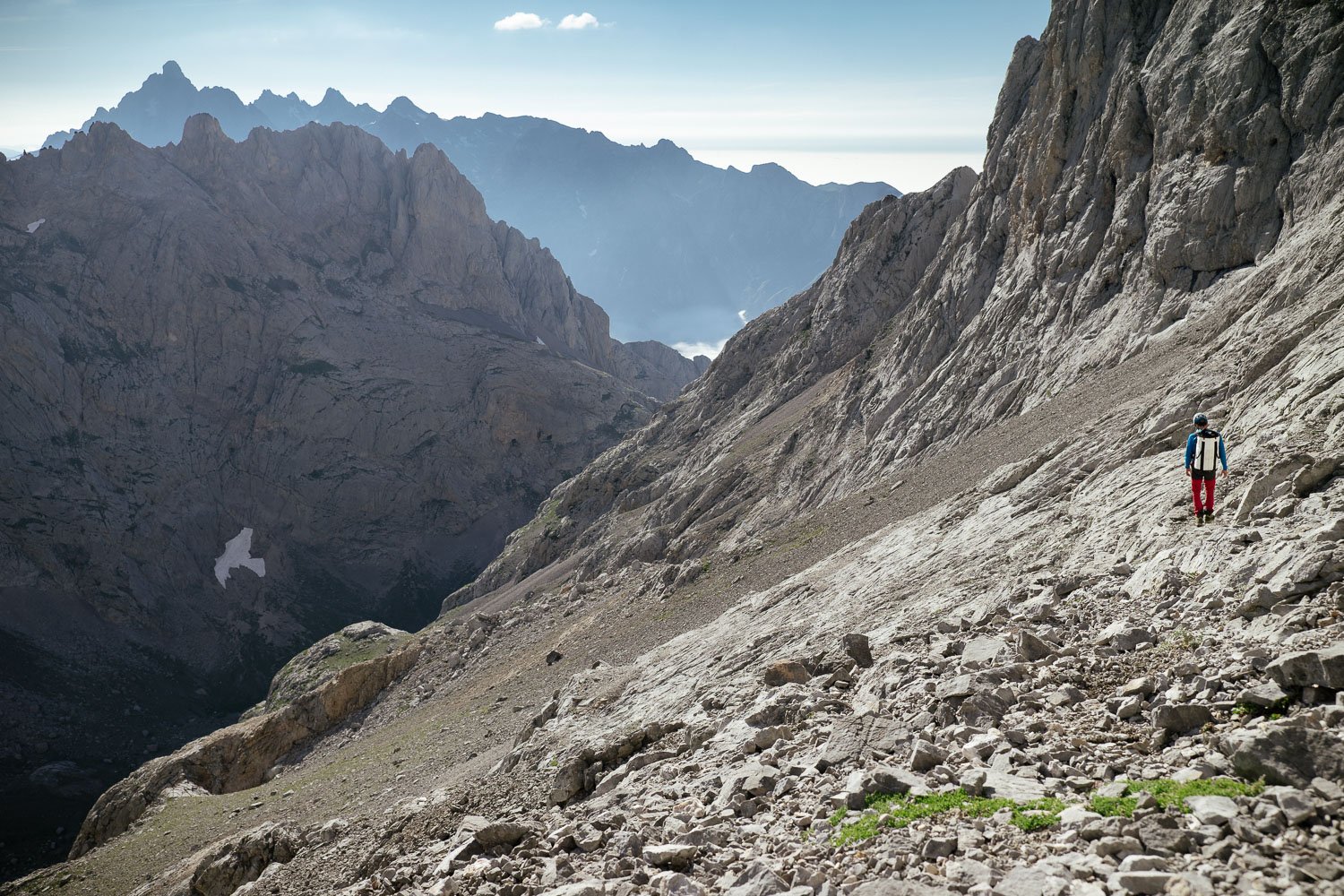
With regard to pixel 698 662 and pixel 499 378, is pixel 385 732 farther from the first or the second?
pixel 499 378

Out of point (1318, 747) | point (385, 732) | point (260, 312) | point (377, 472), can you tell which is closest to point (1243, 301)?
point (1318, 747)

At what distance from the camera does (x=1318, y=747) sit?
762 centimetres

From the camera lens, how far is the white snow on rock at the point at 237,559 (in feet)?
378

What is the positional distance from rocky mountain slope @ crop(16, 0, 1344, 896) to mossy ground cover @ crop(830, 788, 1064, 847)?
0.04 m

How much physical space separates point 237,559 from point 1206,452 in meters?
124

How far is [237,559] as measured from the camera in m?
117

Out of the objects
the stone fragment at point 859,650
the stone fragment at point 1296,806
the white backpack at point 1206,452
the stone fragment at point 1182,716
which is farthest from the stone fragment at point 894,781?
the white backpack at point 1206,452

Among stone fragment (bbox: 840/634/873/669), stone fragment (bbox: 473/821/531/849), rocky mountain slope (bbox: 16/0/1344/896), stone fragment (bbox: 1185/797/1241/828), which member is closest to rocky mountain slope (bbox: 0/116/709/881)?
rocky mountain slope (bbox: 16/0/1344/896)

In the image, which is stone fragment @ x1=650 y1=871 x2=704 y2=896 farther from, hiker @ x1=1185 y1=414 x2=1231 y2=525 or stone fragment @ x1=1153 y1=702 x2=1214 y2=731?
hiker @ x1=1185 y1=414 x2=1231 y2=525

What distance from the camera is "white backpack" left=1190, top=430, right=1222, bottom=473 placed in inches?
583

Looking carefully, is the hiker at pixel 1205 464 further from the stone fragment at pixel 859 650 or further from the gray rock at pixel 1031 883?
the gray rock at pixel 1031 883

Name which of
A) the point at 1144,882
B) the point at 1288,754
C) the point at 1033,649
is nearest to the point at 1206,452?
the point at 1033,649

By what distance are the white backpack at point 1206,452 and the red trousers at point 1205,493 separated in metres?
0.22

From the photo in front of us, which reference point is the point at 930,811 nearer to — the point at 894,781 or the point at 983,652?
the point at 894,781
